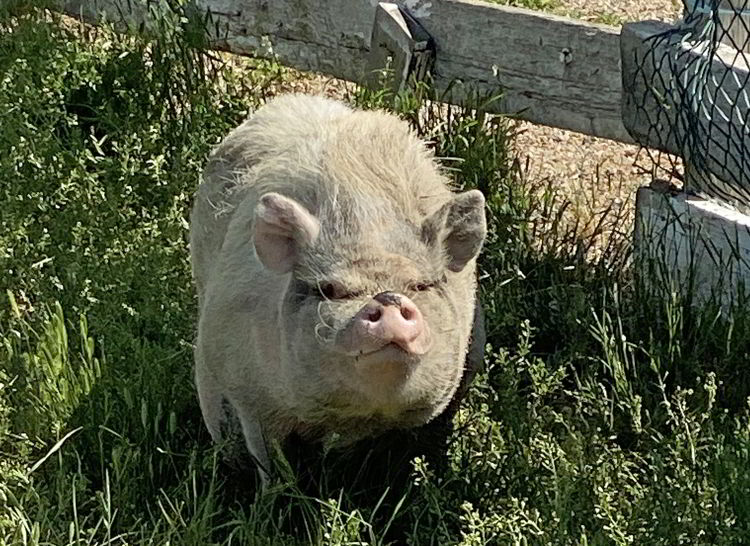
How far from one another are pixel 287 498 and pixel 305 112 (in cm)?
147

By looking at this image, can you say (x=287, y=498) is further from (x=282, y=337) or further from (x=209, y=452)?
(x=282, y=337)

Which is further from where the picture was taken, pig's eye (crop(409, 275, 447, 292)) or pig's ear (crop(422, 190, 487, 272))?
pig's ear (crop(422, 190, 487, 272))

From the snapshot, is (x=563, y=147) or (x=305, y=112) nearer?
(x=305, y=112)

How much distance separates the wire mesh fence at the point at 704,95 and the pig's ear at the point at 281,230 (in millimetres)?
1900

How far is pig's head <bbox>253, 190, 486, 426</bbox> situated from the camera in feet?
13.0

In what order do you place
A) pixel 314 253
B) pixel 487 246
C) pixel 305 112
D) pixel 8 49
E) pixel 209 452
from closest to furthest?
pixel 314 253
pixel 209 452
pixel 305 112
pixel 487 246
pixel 8 49

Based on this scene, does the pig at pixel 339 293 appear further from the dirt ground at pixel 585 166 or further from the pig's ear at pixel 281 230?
the dirt ground at pixel 585 166

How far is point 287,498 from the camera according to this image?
4.77 metres

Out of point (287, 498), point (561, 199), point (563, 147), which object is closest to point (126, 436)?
point (287, 498)

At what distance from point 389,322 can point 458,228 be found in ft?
2.16

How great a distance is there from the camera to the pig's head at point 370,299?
3947 millimetres

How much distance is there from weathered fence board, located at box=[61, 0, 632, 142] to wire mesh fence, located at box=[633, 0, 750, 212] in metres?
0.41

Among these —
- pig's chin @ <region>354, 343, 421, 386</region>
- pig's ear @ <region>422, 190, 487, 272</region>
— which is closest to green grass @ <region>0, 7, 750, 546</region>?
pig's chin @ <region>354, 343, 421, 386</region>

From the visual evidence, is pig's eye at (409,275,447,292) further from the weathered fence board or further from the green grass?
the weathered fence board
